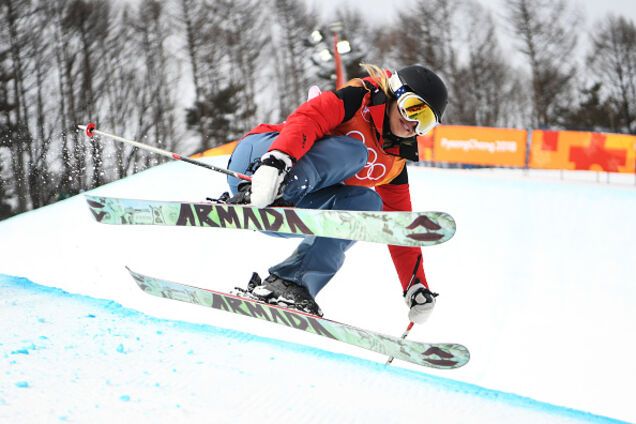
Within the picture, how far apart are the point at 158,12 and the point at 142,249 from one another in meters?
17.9

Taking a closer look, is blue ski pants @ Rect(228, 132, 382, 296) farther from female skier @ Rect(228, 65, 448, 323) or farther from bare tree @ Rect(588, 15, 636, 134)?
bare tree @ Rect(588, 15, 636, 134)

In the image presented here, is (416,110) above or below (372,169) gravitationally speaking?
above

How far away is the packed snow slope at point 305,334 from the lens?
280 cm

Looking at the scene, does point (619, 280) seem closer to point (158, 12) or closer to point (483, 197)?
point (483, 197)

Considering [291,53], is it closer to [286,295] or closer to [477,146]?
[477,146]

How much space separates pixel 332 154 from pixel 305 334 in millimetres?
2146

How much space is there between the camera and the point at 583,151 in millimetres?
13555

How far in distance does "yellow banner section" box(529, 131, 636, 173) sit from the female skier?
1165 centimetres

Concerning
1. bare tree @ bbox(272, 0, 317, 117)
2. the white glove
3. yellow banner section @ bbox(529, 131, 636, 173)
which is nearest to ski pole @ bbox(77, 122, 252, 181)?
the white glove

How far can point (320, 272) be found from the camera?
2.73m

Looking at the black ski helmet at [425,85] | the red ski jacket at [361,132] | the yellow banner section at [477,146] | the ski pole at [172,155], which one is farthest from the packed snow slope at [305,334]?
the yellow banner section at [477,146]

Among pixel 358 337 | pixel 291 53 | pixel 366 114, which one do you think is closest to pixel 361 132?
pixel 366 114

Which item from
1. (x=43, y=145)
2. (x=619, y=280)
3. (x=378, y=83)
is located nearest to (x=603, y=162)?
(x=619, y=280)

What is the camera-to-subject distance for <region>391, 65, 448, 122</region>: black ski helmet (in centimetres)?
261
